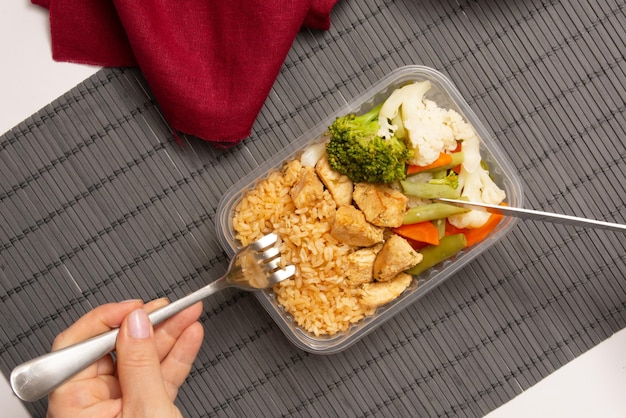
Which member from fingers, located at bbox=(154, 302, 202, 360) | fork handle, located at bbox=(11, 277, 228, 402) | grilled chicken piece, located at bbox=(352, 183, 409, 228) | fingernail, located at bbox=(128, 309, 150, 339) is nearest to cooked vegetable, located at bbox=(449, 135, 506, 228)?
grilled chicken piece, located at bbox=(352, 183, 409, 228)

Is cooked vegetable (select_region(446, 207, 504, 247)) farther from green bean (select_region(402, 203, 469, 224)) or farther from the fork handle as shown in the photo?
the fork handle

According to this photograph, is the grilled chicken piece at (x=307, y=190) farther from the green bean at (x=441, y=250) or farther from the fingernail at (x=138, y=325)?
the fingernail at (x=138, y=325)

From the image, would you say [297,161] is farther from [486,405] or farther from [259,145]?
[486,405]

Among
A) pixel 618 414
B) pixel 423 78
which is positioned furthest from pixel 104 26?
pixel 618 414

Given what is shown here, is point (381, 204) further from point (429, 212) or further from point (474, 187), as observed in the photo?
point (474, 187)

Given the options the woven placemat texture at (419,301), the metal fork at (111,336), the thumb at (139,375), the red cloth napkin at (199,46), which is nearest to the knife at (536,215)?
the woven placemat texture at (419,301)

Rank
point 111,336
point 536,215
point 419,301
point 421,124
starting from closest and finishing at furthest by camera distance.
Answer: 1. point 111,336
2. point 536,215
3. point 421,124
4. point 419,301

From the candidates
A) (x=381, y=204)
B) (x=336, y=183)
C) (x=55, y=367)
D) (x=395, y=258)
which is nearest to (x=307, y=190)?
(x=336, y=183)
